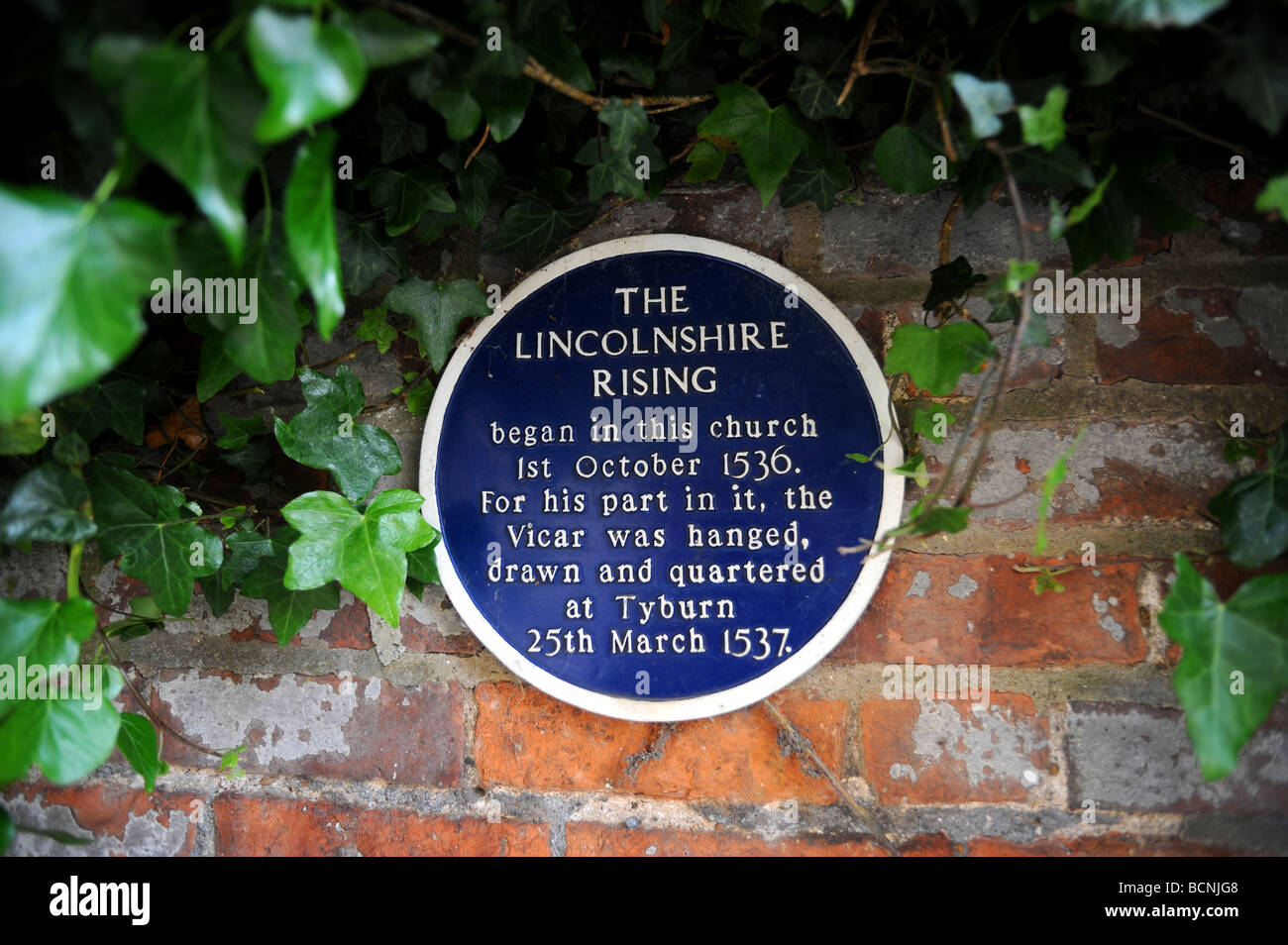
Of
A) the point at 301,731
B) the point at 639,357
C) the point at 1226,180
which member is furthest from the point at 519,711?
the point at 1226,180

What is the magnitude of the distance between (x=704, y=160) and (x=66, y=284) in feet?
2.19

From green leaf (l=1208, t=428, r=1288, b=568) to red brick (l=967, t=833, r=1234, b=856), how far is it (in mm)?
344

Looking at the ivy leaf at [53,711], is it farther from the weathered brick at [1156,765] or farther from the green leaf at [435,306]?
the weathered brick at [1156,765]

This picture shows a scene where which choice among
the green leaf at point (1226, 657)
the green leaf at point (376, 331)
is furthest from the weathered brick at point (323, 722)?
the green leaf at point (1226, 657)

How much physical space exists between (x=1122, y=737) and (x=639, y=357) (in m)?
0.72

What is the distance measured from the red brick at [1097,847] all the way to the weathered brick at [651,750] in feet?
0.62

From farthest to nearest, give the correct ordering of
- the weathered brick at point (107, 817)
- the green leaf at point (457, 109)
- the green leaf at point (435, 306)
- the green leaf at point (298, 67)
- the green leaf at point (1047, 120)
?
the weathered brick at point (107, 817)
the green leaf at point (435, 306)
the green leaf at point (457, 109)
the green leaf at point (1047, 120)
the green leaf at point (298, 67)

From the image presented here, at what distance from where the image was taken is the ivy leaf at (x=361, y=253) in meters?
0.90

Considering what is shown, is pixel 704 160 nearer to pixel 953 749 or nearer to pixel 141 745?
pixel 953 749

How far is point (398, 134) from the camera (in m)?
0.86

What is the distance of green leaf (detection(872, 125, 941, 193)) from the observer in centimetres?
79

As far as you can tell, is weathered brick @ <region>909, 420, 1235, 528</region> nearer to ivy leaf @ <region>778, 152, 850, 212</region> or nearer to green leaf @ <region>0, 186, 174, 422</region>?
ivy leaf @ <region>778, 152, 850, 212</region>

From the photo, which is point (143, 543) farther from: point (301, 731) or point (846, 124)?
point (846, 124)

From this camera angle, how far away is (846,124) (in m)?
0.89
